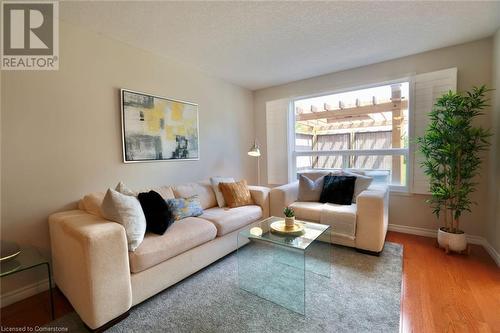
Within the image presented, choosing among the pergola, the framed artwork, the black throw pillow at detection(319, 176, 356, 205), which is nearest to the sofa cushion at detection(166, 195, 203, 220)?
the framed artwork

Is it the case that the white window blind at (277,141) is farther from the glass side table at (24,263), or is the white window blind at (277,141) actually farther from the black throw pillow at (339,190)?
the glass side table at (24,263)

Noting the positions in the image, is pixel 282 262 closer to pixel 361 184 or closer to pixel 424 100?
pixel 361 184

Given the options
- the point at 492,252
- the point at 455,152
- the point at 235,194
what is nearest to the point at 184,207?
the point at 235,194

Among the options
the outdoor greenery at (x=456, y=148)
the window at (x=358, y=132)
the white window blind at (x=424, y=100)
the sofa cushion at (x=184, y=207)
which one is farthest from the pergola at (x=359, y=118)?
the sofa cushion at (x=184, y=207)

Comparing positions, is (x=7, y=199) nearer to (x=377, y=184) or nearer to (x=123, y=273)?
(x=123, y=273)

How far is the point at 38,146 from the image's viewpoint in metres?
1.92

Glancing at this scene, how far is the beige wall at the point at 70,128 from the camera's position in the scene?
182cm

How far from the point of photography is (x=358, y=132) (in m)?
3.51

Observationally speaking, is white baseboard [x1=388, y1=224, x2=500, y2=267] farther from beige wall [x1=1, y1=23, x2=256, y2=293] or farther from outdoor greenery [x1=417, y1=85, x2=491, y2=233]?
beige wall [x1=1, y1=23, x2=256, y2=293]

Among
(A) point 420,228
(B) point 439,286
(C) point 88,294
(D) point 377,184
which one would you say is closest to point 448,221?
(A) point 420,228

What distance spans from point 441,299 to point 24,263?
10.1 feet

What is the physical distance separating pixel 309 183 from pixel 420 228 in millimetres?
1566

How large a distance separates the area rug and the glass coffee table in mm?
74

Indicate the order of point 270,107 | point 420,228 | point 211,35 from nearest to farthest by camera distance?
point 211,35 < point 420,228 < point 270,107
